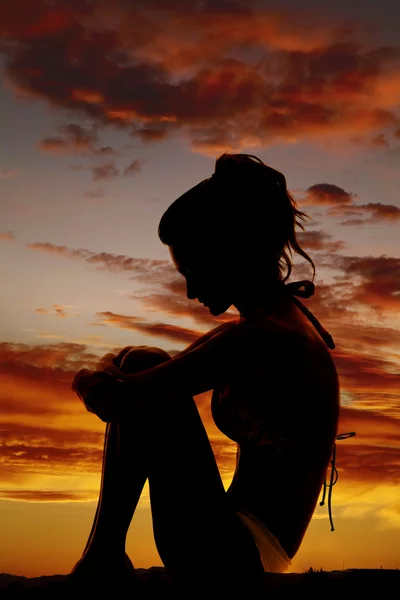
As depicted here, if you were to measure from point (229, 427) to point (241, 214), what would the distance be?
4.01ft

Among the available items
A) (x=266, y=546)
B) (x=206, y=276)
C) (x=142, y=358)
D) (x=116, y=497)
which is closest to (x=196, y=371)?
(x=142, y=358)

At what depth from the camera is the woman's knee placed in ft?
13.9

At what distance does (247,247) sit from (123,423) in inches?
48.1

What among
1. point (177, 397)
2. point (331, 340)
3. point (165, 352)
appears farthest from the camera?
point (331, 340)

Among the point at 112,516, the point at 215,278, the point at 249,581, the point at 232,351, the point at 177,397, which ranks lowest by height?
the point at 249,581

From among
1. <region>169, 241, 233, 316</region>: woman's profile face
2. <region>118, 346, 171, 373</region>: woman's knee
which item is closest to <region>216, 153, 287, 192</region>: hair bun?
<region>169, 241, 233, 316</region>: woman's profile face

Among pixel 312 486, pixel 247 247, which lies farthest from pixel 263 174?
pixel 312 486

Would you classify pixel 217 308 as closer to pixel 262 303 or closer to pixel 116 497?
pixel 262 303

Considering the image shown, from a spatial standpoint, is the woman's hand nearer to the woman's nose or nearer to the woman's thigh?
the woman's thigh

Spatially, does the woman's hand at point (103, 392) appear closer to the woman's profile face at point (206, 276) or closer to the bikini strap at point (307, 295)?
the woman's profile face at point (206, 276)

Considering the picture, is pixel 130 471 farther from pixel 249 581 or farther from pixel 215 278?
pixel 215 278

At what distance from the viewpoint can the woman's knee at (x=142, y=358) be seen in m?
4.23

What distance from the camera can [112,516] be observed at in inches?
162

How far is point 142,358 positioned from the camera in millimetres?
4250
